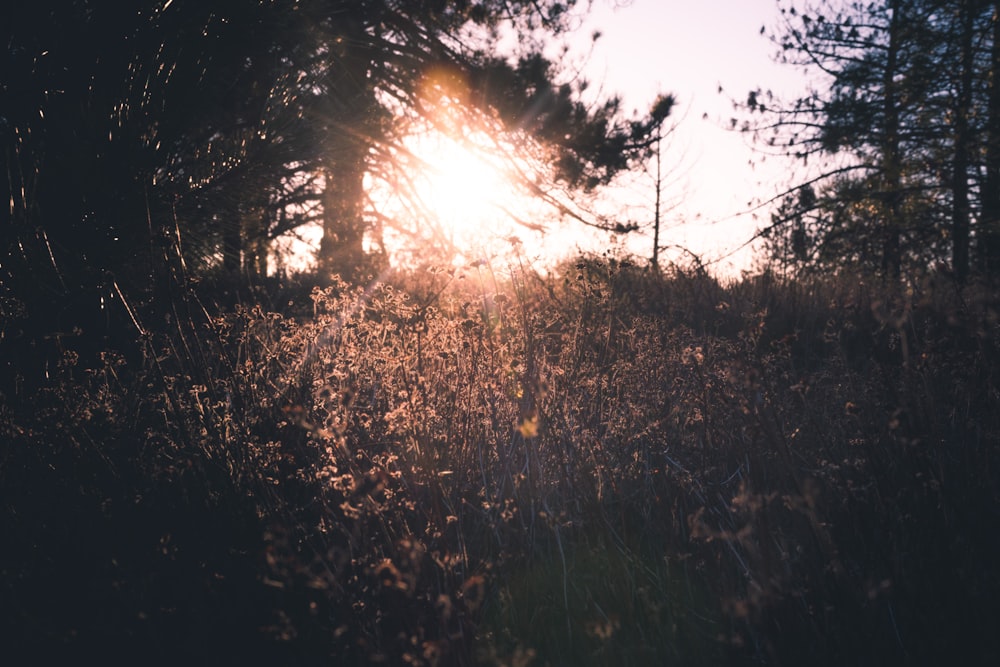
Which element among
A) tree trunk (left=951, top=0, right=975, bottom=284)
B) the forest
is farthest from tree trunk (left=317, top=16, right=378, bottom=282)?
tree trunk (left=951, top=0, right=975, bottom=284)

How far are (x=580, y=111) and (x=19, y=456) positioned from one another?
6.11 metres

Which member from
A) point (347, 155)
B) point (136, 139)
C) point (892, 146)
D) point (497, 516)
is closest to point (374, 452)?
point (497, 516)

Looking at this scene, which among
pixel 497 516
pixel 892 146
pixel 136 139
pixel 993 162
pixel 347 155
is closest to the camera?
pixel 497 516

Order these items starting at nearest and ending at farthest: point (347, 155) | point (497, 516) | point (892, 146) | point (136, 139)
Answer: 1. point (497, 516)
2. point (136, 139)
3. point (347, 155)
4. point (892, 146)

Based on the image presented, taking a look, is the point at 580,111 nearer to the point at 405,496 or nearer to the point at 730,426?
the point at 730,426

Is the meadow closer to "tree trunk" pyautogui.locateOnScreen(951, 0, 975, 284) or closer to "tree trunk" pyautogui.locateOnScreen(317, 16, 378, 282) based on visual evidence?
"tree trunk" pyautogui.locateOnScreen(317, 16, 378, 282)

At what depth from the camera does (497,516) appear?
2.01 m

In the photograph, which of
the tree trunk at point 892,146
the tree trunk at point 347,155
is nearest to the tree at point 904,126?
the tree trunk at point 892,146

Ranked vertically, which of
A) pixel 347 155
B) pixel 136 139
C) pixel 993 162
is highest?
pixel 993 162

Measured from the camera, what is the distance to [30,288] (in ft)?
8.03

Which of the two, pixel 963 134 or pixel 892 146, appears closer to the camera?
pixel 963 134

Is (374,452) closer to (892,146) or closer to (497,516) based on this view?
(497,516)

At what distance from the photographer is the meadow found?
143cm

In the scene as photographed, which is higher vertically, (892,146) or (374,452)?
(892,146)
